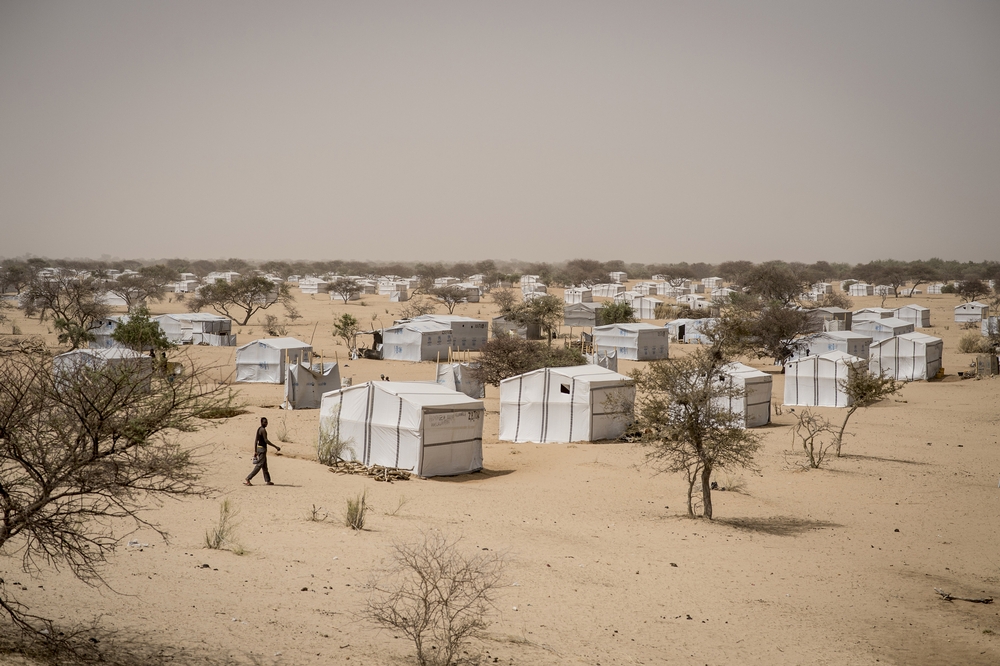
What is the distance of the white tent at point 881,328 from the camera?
46531mm

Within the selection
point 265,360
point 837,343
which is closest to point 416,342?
point 265,360

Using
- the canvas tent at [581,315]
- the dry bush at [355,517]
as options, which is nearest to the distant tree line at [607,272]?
the canvas tent at [581,315]

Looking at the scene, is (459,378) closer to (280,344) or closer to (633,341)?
(280,344)

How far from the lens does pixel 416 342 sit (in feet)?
133

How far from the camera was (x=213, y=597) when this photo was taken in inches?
349

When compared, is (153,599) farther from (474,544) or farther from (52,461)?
(474,544)

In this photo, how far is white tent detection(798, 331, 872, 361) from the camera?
125 feet

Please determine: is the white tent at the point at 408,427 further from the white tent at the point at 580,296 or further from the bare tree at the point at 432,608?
the white tent at the point at 580,296

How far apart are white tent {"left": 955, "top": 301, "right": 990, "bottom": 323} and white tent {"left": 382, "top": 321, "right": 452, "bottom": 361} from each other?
41.0 metres

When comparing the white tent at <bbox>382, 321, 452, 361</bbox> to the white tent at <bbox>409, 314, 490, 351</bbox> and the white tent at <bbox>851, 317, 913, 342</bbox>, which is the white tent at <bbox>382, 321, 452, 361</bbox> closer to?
the white tent at <bbox>409, 314, 490, 351</bbox>

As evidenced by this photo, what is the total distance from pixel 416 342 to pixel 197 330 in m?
12.9

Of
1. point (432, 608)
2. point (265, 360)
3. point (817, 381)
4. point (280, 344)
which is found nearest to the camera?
point (432, 608)

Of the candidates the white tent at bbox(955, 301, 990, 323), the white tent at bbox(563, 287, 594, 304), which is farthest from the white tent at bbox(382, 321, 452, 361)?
the white tent at bbox(955, 301, 990, 323)

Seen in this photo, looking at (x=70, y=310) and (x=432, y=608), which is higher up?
(x=70, y=310)
